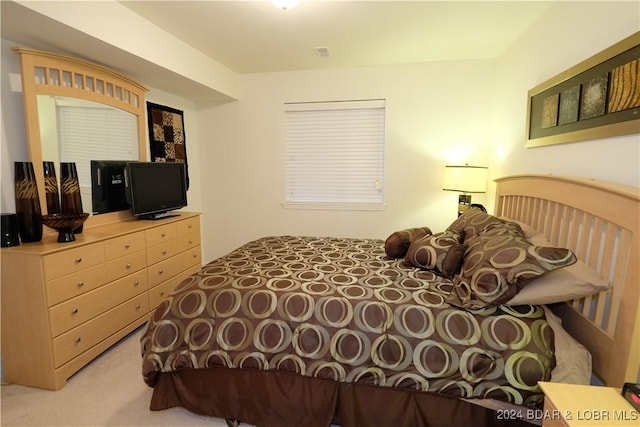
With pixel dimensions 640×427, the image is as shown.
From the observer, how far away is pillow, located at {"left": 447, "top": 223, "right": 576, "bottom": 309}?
139 cm

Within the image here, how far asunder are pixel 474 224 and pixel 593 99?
920 mm

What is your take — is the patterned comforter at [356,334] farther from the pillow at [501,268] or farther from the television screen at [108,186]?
the television screen at [108,186]

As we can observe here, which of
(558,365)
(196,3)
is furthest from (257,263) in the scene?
A: (196,3)

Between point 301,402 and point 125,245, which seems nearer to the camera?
point 301,402

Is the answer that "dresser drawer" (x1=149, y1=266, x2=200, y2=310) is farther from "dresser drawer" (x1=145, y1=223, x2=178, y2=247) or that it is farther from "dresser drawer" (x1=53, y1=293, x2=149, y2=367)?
"dresser drawer" (x1=145, y1=223, x2=178, y2=247)

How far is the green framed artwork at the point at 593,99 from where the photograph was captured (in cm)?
145

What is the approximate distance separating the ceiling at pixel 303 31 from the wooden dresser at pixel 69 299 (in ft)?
4.30

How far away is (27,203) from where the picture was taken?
6.36 ft

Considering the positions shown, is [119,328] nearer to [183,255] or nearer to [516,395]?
[183,255]

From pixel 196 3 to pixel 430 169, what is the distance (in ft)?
8.81

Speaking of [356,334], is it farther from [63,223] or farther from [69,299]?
[63,223]

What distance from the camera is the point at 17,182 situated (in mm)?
1928

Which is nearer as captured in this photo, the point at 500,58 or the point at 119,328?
the point at 119,328

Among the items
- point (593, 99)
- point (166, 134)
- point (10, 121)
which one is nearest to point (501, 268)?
point (593, 99)
